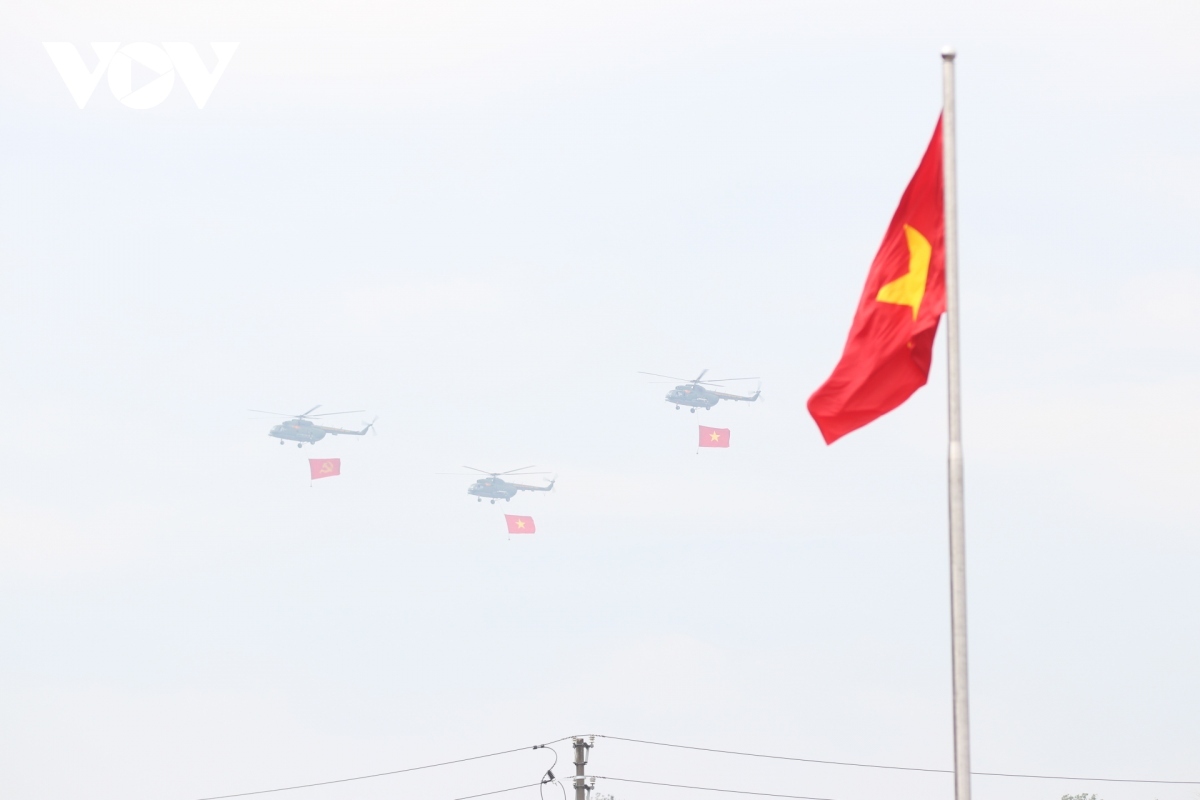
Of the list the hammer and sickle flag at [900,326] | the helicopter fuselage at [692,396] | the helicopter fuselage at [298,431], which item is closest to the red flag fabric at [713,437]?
the helicopter fuselage at [692,396]

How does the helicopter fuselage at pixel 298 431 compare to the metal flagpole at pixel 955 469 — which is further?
the helicopter fuselage at pixel 298 431

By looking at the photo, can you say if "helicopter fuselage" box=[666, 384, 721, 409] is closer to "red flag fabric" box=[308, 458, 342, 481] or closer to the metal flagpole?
"red flag fabric" box=[308, 458, 342, 481]

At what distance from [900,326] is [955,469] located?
1.54m

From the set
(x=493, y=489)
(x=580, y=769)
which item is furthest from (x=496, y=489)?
(x=580, y=769)

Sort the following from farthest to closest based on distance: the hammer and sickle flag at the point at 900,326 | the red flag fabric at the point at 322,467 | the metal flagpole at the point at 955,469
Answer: the red flag fabric at the point at 322,467
the hammer and sickle flag at the point at 900,326
the metal flagpole at the point at 955,469

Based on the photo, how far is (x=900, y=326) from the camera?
16.7 meters

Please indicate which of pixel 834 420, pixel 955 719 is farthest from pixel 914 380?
pixel 955 719

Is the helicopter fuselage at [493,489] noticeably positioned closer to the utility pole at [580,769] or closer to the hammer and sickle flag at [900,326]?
the utility pole at [580,769]

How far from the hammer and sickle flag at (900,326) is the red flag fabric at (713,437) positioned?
2912 inches

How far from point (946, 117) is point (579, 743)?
101 ft

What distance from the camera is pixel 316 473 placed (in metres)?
92.1

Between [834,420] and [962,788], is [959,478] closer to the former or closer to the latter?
[834,420]

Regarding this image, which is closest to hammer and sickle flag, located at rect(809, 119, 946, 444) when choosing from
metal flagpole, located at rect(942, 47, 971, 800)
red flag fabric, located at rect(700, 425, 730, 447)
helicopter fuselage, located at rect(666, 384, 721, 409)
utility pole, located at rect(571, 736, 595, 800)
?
metal flagpole, located at rect(942, 47, 971, 800)

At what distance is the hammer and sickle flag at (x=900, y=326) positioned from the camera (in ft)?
54.4
